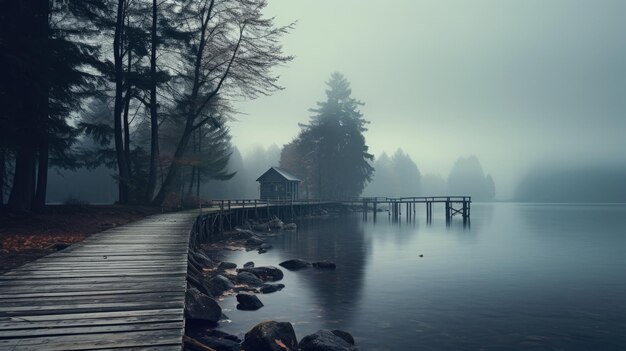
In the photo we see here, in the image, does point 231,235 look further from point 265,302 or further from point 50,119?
point 265,302

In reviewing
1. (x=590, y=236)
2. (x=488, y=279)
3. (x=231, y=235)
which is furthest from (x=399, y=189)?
(x=488, y=279)

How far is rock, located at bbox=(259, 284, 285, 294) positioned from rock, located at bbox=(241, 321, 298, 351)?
5.85m

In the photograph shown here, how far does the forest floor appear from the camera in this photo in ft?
41.6

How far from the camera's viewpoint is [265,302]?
44.0 feet

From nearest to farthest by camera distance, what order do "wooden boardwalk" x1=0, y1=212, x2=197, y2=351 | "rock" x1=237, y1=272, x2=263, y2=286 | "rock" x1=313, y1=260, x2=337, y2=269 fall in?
→ "wooden boardwalk" x1=0, y1=212, x2=197, y2=351, "rock" x1=237, y1=272, x2=263, y2=286, "rock" x1=313, y1=260, x2=337, y2=269

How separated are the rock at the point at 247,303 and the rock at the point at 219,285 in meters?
1.21

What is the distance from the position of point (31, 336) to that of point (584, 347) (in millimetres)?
11162

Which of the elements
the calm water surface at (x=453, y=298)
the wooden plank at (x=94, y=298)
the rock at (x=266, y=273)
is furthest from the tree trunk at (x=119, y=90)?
the wooden plank at (x=94, y=298)

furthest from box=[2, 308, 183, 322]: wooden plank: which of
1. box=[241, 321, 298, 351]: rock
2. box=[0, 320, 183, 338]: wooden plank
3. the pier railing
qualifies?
the pier railing

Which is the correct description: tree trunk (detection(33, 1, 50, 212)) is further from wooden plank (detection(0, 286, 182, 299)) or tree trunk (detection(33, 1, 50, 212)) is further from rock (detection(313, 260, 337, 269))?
rock (detection(313, 260, 337, 269))

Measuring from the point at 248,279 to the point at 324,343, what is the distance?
7.49 metres

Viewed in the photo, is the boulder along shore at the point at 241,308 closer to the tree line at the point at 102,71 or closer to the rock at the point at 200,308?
the rock at the point at 200,308

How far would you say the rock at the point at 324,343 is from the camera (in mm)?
8421

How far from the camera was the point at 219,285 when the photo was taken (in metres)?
13.9
